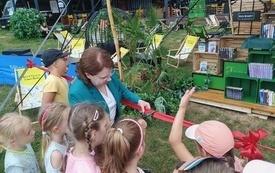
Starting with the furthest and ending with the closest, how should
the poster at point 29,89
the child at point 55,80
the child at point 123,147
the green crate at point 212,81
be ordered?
the green crate at point 212,81 → the poster at point 29,89 → the child at point 55,80 → the child at point 123,147

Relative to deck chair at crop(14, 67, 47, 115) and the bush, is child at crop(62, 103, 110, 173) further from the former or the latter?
the bush

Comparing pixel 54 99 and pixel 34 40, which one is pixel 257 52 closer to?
pixel 54 99

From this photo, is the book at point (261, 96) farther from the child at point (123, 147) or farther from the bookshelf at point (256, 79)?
the child at point (123, 147)

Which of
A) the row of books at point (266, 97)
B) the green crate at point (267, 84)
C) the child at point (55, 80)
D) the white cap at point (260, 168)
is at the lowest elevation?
the row of books at point (266, 97)

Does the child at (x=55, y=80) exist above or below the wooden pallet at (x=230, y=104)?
above

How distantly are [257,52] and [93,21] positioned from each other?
3.73 meters

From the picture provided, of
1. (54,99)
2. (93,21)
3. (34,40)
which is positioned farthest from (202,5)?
(54,99)

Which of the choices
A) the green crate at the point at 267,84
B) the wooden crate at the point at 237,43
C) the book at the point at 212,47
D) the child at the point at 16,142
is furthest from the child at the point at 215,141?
the book at the point at 212,47

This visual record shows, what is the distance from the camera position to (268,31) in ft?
15.1

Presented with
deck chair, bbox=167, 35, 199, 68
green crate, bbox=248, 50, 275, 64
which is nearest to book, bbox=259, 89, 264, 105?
green crate, bbox=248, 50, 275, 64

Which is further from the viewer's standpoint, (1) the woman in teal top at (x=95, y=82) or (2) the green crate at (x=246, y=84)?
(2) the green crate at (x=246, y=84)

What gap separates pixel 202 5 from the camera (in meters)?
Result: 18.1

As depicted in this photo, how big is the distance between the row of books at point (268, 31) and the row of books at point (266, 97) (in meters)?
0.87

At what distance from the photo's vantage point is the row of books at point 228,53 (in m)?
5.31
